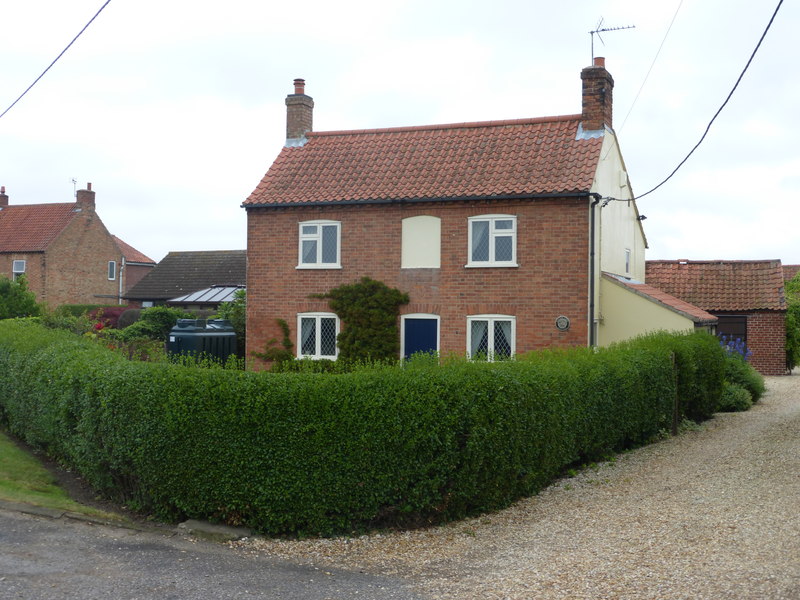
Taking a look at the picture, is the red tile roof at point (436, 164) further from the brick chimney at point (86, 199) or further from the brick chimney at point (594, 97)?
the brick chimney at point (86, 199)

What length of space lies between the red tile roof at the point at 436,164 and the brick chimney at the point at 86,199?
2908 centimetres

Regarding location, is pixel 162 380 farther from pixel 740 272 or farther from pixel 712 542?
pixel 740 272

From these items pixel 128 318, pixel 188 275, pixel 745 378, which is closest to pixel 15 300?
pixel 128 318

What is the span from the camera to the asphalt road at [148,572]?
6621mm

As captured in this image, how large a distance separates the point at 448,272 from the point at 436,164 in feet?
10.6

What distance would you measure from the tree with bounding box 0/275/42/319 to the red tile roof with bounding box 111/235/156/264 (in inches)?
995

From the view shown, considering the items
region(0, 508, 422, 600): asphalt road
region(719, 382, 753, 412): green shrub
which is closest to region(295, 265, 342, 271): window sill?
region(719, 382, 753, 412): green shrub

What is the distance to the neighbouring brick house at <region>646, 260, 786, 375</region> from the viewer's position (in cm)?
2933

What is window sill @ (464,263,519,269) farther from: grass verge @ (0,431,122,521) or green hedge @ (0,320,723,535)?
grass verge @ (0,431,122,521)

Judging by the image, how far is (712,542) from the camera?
7684mm

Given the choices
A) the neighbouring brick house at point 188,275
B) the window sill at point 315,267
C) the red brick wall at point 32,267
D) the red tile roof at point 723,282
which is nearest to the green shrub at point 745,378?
the red tile roof at point 723,282

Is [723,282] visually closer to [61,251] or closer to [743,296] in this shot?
[743,296]

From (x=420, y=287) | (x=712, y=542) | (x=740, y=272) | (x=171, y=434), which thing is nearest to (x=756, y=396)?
(x=420, y=287)

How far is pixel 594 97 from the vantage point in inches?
842
